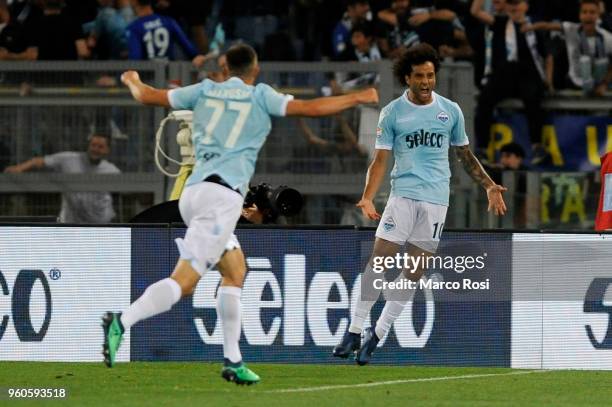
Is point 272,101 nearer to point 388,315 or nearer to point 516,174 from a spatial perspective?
point 388,315

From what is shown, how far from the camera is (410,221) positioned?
12.1 m

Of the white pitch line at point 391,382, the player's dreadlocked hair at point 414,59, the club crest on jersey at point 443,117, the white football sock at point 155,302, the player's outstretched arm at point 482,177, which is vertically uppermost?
the player's dreadlocked hair at point 414,59

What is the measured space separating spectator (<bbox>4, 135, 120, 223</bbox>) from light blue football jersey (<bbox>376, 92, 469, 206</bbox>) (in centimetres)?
516

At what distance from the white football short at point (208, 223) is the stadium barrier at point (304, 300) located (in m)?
2.62

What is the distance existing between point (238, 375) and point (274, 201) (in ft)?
9.40

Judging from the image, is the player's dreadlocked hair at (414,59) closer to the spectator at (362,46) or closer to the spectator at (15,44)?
the spectator at (362,46)

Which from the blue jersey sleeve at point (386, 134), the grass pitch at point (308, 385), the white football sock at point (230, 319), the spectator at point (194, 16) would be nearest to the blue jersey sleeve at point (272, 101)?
the white football sock at point (230, 319)

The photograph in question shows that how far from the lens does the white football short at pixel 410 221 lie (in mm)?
12047

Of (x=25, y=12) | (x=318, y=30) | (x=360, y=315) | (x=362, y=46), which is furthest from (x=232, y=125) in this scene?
(x=318, y=30)

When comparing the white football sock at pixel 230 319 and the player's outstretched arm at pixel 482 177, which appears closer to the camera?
the white football sock at pixel 230 319

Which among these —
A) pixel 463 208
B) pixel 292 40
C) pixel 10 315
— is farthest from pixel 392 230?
pixel 292 40

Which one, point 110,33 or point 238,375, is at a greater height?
point 110,33

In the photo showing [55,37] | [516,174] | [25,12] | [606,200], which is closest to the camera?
[606,200]

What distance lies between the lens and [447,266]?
42.1ft
